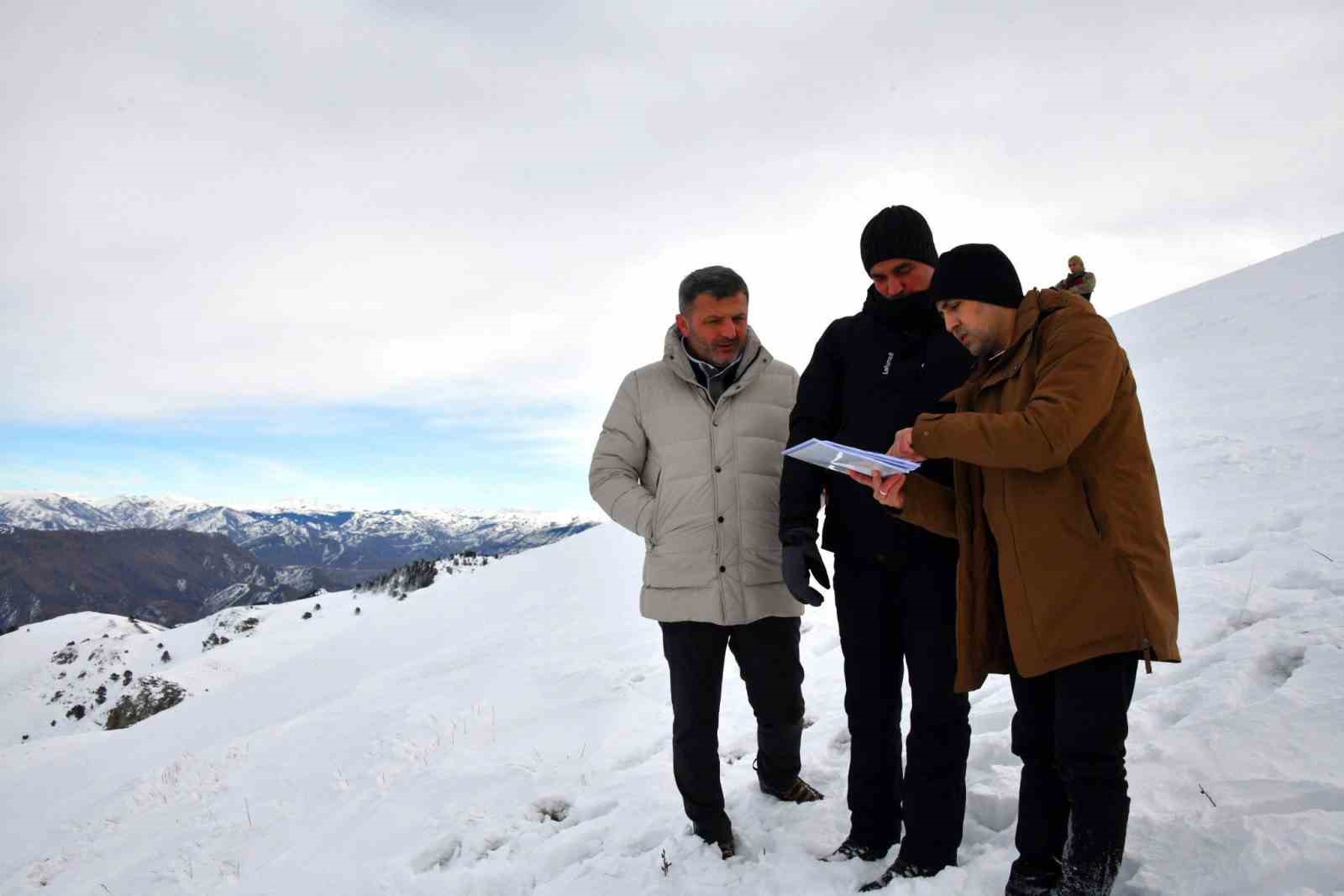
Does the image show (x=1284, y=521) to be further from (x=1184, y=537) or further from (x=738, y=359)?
(x=738, y=359)

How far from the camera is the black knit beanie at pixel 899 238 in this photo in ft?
10.9

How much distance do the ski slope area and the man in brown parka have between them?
18.1 inches

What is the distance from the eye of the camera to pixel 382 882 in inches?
186

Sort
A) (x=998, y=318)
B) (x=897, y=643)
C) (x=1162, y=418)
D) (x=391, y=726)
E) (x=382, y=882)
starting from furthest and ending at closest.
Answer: (x=1162, y=418) → (x=391, y=726) → (x=382, y=882) → (x=897, y=643) → (x=998, y=318)

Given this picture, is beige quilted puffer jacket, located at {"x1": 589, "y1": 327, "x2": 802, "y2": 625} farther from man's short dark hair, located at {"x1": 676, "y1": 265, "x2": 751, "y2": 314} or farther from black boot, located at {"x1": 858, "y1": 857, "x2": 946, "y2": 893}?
black boot, located at {"x1": 858, "y1": 857, "x2": 946, "y2": 893}

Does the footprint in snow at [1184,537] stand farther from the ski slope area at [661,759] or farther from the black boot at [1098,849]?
the black boot at [1098,849]

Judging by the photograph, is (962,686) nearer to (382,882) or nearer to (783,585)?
(783,585)

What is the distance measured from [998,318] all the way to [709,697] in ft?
8.38

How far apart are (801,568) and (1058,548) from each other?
120cm

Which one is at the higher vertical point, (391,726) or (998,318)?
(998,318)

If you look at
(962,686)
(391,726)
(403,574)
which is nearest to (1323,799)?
(962,686)

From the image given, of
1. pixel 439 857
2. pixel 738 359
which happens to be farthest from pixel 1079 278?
pixel 439 857

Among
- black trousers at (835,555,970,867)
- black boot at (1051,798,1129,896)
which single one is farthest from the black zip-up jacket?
black boot at (1051,798,1129,896)

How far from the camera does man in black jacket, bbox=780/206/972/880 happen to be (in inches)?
126
